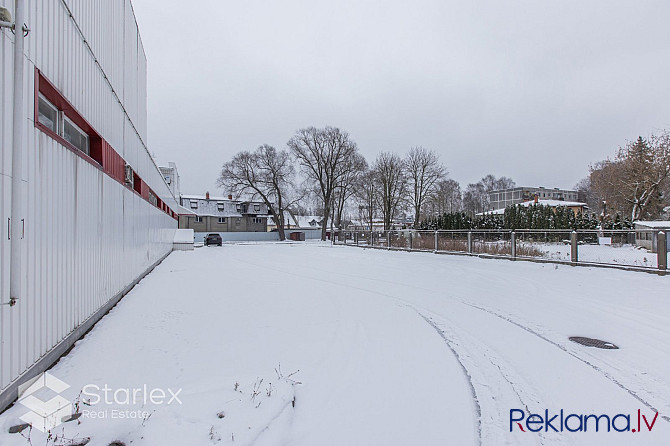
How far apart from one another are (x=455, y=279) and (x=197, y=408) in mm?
9755

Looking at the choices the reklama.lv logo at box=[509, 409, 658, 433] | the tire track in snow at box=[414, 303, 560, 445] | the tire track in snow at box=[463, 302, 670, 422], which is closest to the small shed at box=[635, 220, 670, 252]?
the tire track in snow at box=[463, 302, 670, 422]

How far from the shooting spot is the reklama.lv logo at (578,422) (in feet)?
10.4

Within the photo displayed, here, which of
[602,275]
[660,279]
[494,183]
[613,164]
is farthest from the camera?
[494,183]

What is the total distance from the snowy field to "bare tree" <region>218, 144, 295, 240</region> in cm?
4676

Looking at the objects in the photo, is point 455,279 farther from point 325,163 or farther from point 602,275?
point 325,163

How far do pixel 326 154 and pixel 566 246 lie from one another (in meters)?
41.4

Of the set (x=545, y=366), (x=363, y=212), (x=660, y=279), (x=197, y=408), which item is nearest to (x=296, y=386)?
(x=197, y=408)

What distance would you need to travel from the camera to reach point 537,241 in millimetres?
14359

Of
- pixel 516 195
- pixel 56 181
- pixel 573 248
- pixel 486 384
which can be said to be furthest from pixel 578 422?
pixel 516 195

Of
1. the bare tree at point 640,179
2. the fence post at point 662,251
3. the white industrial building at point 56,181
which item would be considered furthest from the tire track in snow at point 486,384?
the bare tree at point 640,179

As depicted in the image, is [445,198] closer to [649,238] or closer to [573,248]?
[573,248]

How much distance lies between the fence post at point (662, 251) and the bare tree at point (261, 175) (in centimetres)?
4791

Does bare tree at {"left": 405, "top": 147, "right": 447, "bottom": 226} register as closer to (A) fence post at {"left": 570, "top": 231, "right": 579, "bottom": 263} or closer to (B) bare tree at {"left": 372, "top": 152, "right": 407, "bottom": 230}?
(B) bare tree at {"left": 372, "top": 152, "right": 407, "bottom": 230}

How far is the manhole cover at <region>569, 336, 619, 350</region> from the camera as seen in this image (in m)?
5.20
